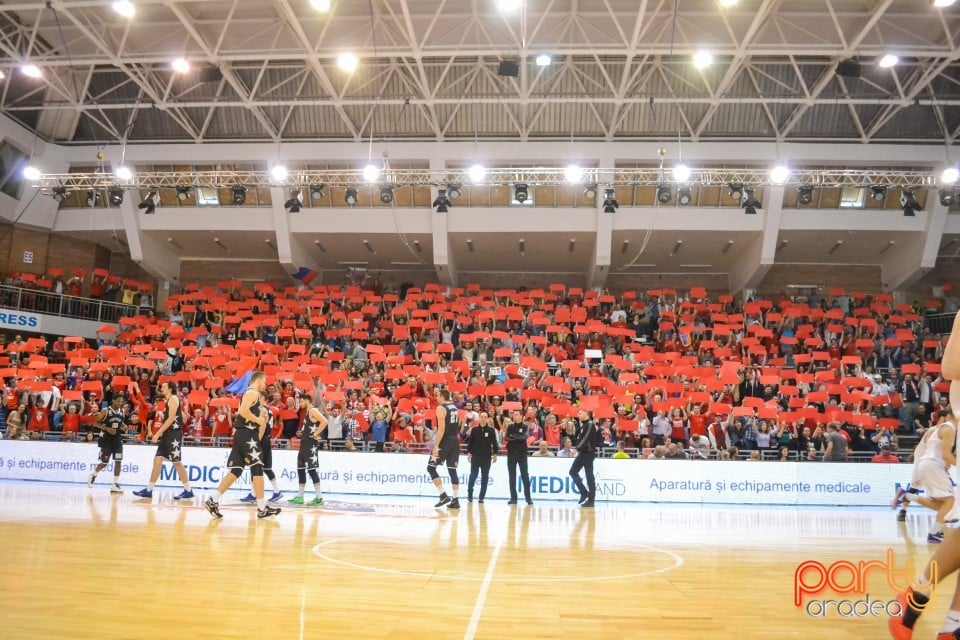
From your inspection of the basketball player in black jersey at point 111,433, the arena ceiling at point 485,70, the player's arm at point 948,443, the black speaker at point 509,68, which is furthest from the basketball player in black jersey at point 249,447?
the black speaker at point 509,68

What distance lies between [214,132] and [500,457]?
54.7 ft

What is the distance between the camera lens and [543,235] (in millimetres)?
25594

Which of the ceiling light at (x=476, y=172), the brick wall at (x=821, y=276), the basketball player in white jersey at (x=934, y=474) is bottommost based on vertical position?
the basketball player in white jersey at (x=934, y=474)

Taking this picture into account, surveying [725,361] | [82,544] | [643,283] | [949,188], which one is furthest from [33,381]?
[949,188]

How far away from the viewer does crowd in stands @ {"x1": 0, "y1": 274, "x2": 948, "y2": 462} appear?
1688cm

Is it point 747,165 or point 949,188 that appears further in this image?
point 747,165

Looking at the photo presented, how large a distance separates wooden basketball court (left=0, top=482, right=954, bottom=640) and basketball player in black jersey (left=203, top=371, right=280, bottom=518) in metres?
0.28

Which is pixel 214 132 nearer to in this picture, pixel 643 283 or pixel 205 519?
pixel 643 283

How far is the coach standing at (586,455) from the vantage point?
43.0 ft

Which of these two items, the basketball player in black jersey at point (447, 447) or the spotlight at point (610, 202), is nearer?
the basketball player in black jersey at point (447, 447)

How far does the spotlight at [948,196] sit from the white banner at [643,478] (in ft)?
31.8

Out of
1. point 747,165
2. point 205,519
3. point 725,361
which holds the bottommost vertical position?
point 205,519

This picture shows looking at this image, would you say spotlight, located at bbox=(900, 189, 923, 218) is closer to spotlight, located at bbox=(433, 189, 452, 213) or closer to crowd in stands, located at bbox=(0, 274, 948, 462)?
crowd in stands, located at bbox=(0, 274, 948, 462)

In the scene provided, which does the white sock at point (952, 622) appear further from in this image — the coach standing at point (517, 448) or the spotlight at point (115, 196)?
the spotlight at point (115, 196)
